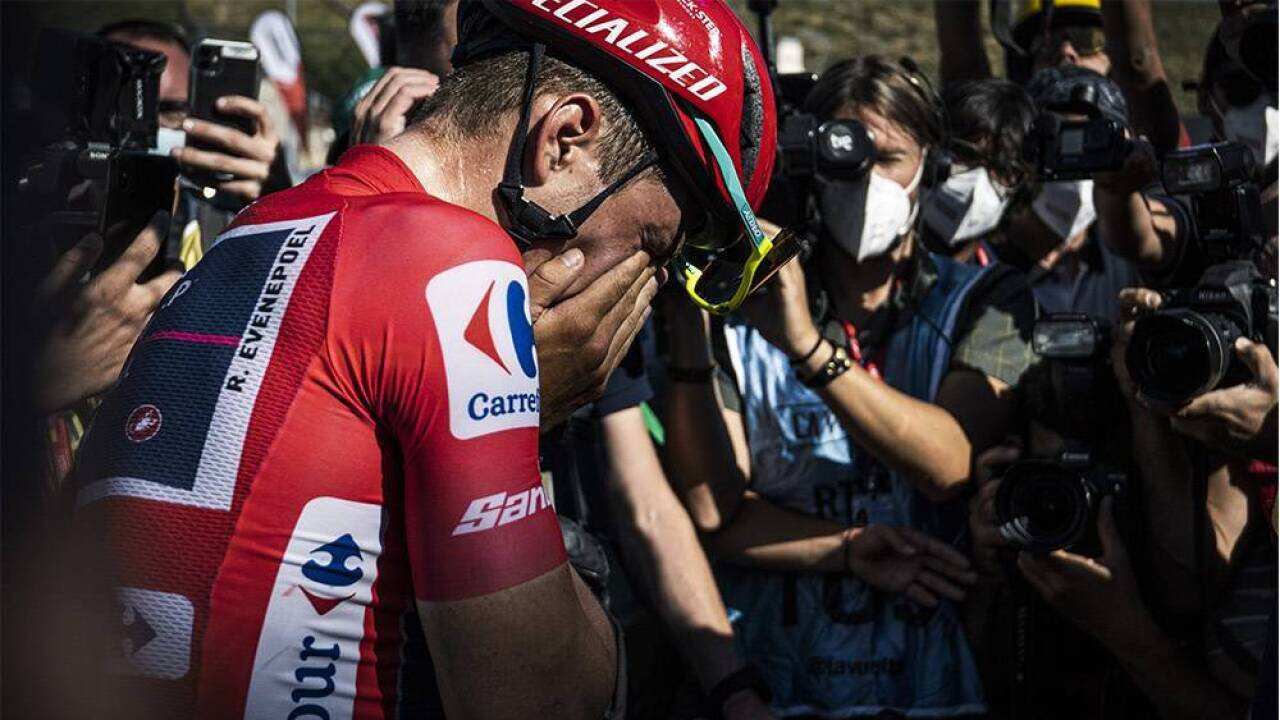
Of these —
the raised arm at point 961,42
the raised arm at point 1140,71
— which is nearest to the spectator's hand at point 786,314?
the raised arm at point 1140,71

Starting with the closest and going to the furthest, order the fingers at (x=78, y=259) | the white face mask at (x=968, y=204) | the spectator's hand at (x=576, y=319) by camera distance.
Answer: the spectator's hand at (x=576, y=319)
the fingers at (x=78, y=259)
the white face mask at (x=968, y=204)

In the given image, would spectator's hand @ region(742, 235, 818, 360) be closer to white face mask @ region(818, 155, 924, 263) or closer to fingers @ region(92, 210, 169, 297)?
white face mask @ region(818, 155, 924, 263)

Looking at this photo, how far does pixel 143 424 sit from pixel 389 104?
142 centimetres

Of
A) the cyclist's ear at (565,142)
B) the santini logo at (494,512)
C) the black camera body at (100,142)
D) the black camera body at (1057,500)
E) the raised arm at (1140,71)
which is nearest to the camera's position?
the santini logo at (494,512)

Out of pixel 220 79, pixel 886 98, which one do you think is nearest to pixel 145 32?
pixel 220 79

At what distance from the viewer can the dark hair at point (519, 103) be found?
1862mm

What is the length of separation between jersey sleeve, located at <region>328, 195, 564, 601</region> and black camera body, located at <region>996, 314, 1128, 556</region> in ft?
6.33

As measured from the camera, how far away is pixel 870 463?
3584mm

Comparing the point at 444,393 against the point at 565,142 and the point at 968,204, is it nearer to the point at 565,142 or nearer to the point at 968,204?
the point at 565,142

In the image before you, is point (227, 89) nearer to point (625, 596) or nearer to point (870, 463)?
point (625, 596)

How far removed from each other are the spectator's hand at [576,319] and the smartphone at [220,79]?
1.66 m

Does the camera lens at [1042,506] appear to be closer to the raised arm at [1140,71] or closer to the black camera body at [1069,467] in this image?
the black camera body at [1069,467]

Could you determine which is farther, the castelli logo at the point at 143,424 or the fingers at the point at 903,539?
the fingers at the point at 903,539

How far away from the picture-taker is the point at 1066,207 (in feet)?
14.7
